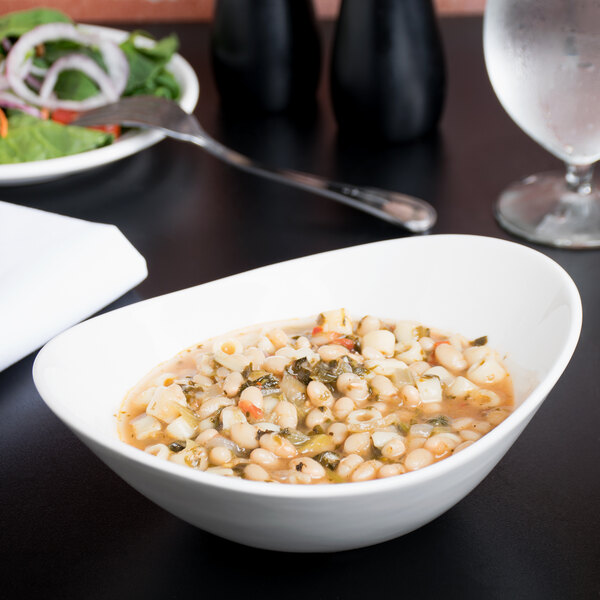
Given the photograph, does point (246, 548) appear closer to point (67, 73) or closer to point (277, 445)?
point (277, 445)

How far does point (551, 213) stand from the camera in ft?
4.71

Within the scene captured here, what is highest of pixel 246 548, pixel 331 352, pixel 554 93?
pixel 554 93

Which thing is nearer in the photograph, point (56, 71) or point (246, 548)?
point (246, 548)

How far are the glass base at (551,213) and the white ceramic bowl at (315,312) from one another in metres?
0.41

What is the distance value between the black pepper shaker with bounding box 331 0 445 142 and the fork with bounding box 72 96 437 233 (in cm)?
16

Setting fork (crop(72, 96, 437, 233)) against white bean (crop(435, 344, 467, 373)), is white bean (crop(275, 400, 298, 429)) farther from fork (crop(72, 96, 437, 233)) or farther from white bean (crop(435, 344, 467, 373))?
fork (crop(72, 96, 437, 233))

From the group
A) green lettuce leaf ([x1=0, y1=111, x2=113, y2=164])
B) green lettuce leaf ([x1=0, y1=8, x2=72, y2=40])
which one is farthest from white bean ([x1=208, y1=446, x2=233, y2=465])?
green lettuce leaf ([x1=0, y1=8, x2=72, y2=40])

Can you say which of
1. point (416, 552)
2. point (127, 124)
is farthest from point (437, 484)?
point (127, 124)

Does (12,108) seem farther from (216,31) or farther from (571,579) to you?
(571,579)

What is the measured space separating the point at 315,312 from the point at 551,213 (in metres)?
0.56

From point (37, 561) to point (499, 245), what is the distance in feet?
1.81

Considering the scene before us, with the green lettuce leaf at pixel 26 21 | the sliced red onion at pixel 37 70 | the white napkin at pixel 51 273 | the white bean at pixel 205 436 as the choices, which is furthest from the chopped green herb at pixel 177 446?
the green lettuce leaf at pixel 26 21

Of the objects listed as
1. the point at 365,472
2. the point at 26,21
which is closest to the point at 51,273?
the point at 365,472

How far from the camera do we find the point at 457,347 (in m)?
0.97
